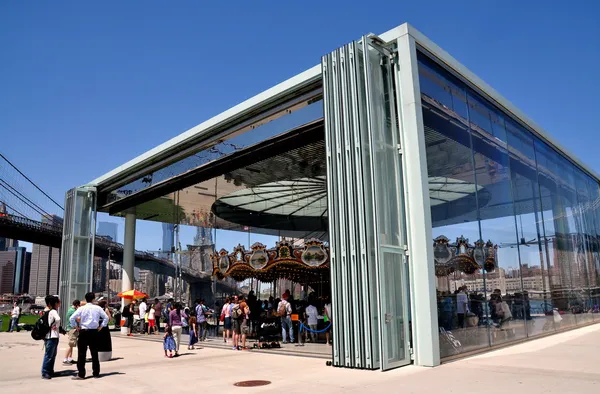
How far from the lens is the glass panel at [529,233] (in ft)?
50.2

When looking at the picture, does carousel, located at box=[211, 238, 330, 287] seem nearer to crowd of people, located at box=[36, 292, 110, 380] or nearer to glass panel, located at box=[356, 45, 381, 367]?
glass panel, located at box=[356, 45, 381, 367]

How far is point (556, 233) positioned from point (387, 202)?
35.5 ft

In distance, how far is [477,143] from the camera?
13.7 meters

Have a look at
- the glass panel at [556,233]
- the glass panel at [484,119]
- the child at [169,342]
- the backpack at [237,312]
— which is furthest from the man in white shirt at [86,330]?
the glass panel at [556,233]

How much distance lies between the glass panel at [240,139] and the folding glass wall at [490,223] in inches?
128

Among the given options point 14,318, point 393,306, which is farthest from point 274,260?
point 14,318

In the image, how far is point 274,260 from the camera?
69.3 feet

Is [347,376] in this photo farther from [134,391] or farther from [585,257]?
[585,257]

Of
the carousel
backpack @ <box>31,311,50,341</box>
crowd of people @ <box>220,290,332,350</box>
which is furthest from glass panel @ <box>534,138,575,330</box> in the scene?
backpack @ <box>31,311,50,341</box>

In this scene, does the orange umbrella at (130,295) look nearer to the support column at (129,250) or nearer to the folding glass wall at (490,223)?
the support column at (129,250)

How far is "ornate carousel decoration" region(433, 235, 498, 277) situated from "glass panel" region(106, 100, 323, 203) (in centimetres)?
457

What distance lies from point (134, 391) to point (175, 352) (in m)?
5.46

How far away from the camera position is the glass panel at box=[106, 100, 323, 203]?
1357 cm

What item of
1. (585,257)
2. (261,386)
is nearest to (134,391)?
(261,386)
